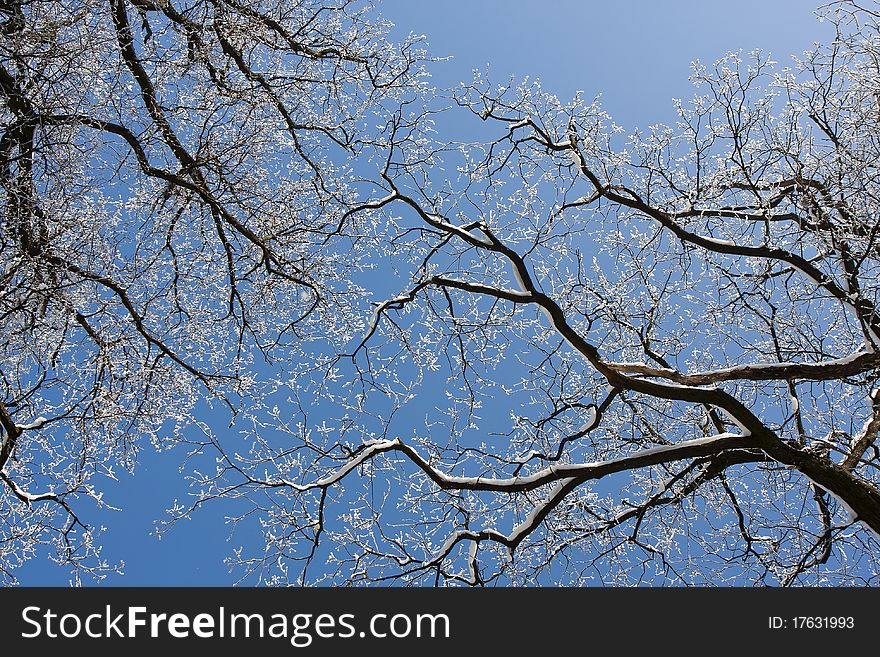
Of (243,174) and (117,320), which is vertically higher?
(243,174)

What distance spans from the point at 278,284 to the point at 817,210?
461 cm

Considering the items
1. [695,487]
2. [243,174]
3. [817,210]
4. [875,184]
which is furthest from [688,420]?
[243,174]

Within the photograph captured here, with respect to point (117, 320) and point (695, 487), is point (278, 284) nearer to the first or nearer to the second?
point (117, 320)

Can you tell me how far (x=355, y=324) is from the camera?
730 cm

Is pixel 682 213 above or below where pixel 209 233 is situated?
below

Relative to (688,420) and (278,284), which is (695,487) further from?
(278,284)

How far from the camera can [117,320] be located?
22.8ft

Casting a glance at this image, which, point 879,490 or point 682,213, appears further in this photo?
point 682,213

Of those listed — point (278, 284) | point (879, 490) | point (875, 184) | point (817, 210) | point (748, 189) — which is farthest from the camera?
point (278, 284)

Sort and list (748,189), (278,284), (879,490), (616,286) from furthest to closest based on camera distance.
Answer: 1. (278,284)
2. (616,286)
3. (748,189)
4. (879,490)
